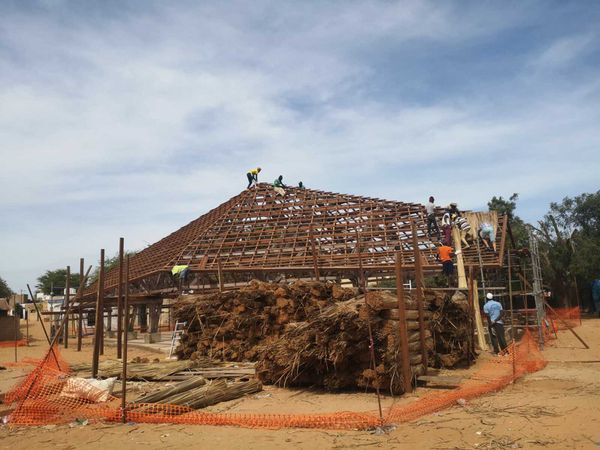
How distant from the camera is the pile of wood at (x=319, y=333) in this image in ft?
25.8

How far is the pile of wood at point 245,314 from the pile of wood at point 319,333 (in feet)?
0.07

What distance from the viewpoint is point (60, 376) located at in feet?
29.1

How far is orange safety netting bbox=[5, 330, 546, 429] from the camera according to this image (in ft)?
20.3

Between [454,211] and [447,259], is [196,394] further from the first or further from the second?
[454,211]

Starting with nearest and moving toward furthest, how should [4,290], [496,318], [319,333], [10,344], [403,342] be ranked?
[403,342], [319,333], [496,318], [10,344], [4,290]

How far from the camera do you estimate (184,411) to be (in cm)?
704

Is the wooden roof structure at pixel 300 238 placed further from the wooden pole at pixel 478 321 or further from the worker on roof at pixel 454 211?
the wooden pole at pixel 478 321

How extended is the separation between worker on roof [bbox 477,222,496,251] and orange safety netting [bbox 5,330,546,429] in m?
7.46

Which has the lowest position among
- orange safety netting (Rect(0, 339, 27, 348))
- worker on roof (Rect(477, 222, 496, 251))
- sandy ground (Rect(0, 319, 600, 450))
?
orange safety netting (Rect(0, 339, 27, 348))

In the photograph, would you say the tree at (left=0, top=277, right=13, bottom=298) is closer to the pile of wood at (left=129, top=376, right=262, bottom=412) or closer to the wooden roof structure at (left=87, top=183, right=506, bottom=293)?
the wooden roof structure at (left=87, top=183, right=506, bottom=293)

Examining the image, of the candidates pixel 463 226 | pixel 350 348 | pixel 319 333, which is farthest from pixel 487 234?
pixel 319 333

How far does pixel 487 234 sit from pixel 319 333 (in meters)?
9.95

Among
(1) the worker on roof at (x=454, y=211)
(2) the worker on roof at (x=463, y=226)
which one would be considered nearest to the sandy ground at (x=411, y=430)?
(2) the worker on roof at (x=463, y=226)

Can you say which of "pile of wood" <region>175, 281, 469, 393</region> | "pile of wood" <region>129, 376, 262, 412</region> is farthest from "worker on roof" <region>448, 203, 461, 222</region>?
"pile of wood" <region>129, 376, 262, 412</region>
